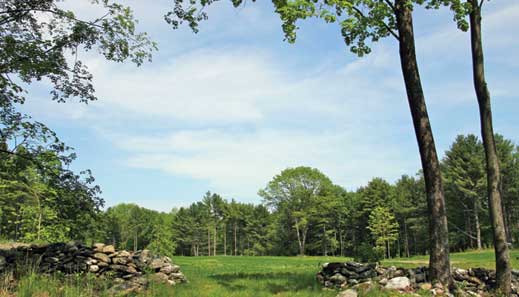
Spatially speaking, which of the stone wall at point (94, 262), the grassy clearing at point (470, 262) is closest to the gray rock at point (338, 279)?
the stone wall at point (94, 262)

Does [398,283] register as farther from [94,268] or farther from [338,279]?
[94,268]

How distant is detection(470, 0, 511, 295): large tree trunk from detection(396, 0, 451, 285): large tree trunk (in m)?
1.17

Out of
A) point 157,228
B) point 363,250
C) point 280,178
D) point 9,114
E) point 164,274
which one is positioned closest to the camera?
point 9,114

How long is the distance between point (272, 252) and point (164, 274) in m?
62.5

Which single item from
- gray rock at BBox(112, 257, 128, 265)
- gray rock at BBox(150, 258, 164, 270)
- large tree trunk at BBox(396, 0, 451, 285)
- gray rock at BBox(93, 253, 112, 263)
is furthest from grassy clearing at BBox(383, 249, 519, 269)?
gray rock at BBox(93, 253, 112, 263)

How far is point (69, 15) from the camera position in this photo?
1029 centimetres

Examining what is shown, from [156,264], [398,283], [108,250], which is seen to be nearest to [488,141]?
[398,283]

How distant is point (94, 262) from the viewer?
9.83 meters

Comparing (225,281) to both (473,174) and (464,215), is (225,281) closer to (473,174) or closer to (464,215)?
(473,174)

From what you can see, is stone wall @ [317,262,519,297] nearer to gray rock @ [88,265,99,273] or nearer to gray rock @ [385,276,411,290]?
gray rock @ [385,276,411,290]

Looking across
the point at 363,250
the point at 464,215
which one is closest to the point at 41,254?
the point at 363,250

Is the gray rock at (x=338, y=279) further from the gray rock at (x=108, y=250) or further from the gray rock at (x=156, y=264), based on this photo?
the gray rock at (x=108, y=250)

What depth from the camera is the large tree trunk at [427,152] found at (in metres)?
8.80

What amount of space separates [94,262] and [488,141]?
9986 mm
